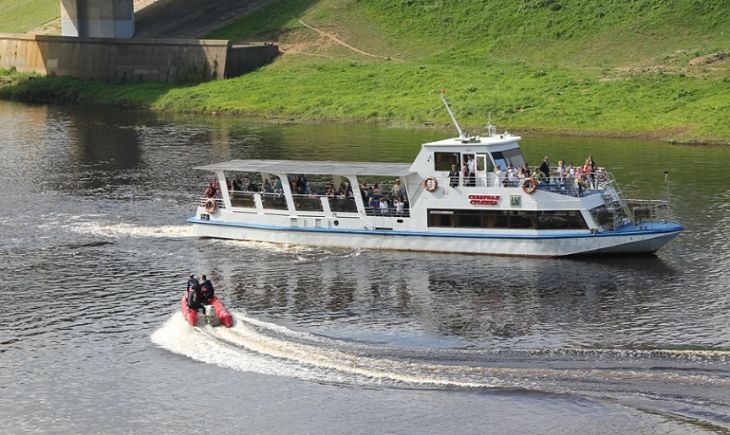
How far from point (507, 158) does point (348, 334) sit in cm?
1604

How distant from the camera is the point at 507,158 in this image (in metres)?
56.2

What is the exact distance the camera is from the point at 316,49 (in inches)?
4887

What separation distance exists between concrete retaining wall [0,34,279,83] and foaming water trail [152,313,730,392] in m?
81.0

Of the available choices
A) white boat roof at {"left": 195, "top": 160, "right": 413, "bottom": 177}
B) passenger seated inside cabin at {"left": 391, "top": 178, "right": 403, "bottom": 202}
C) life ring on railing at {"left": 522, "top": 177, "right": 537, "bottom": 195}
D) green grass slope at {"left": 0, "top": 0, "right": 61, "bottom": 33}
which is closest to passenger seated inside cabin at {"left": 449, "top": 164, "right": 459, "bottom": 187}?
white boat roof at {"left": 195, "top": 160, "right": 413, "bottom": 177}

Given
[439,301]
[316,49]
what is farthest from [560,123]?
[439,301]

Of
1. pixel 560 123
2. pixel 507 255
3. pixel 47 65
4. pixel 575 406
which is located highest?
pixel 47 65

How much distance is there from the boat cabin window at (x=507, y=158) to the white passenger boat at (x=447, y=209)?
0.19 feet

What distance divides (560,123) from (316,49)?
36.5 meters

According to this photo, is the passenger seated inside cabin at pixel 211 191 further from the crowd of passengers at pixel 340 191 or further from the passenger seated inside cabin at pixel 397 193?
the passenger seated inside cabin at pixel 397 193

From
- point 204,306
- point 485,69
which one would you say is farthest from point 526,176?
point 485,69

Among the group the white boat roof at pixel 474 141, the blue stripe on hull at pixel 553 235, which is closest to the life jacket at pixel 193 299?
the blue stripe on hull at pixel 553 235

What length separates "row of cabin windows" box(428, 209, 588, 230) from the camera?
5428cm

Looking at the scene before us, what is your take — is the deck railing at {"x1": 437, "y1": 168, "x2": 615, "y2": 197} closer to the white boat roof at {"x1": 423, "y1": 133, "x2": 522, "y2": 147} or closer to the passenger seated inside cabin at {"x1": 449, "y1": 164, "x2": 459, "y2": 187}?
the passenger seated inside cabin at {"x1": 449, "y1": 164, "x2": 459, "y2": 187}

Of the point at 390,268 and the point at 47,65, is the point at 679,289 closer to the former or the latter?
the point at 390,268
